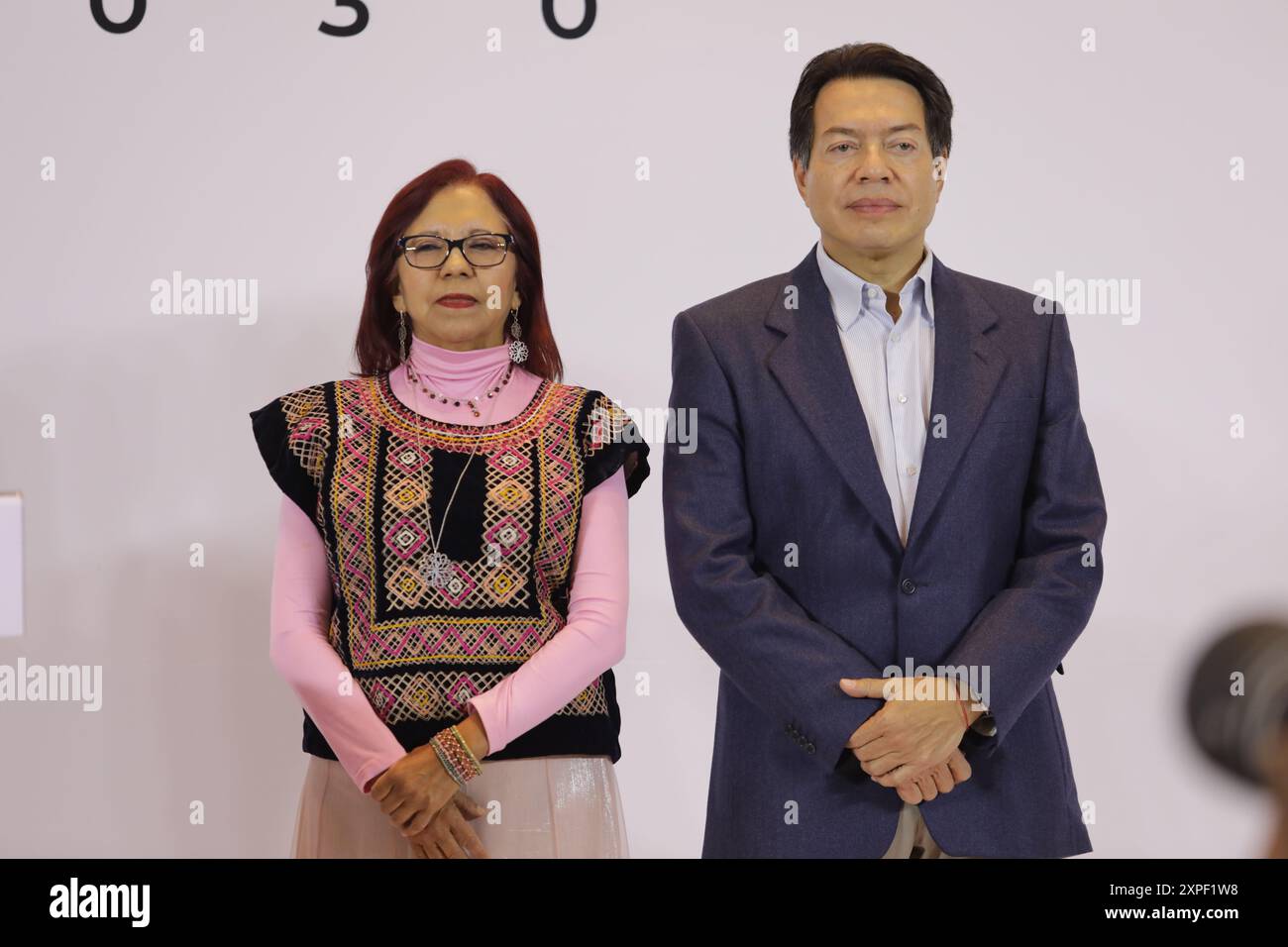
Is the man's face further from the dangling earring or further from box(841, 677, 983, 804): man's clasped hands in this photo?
box(841, 677, 983, 804): man's clasped hands

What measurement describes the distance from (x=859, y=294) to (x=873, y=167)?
0.19 meters

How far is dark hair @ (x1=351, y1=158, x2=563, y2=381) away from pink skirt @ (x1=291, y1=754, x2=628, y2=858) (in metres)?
0.64

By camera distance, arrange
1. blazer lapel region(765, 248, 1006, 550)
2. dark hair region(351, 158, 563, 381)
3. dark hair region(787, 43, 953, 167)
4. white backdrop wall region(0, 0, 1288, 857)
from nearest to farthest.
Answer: blazer lapel region(765, 248, 1006, 550), dark hair region(787, 43, 953, 167), dark hair region(351, 158, 563, 381), white backdrop wall region(0, 0, 1288, 857)

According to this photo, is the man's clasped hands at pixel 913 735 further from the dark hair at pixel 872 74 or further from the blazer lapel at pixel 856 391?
the dark hair at pixel 872 74

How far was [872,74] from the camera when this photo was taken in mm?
2188

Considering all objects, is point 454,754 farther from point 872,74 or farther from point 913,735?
point 872,74

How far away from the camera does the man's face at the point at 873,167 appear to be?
2.14m

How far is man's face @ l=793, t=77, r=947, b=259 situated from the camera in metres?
2.14

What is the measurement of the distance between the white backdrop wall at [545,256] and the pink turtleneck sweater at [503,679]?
78 centimetres

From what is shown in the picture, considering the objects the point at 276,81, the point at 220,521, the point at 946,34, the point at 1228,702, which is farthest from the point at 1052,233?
the point at 1228,702

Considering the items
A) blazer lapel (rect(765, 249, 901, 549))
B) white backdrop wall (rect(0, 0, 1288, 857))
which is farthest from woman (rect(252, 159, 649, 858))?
white backdrop wall (rect(0, 0, 1288, 857))

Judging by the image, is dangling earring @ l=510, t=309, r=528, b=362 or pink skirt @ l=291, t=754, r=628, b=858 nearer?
pink skirt @ l=291, t=754, r=628, b=858

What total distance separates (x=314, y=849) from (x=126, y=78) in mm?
1762

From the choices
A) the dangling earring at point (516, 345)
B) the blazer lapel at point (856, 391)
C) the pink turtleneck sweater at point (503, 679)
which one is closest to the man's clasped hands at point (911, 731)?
the blazer lapel at point (856, 391)
